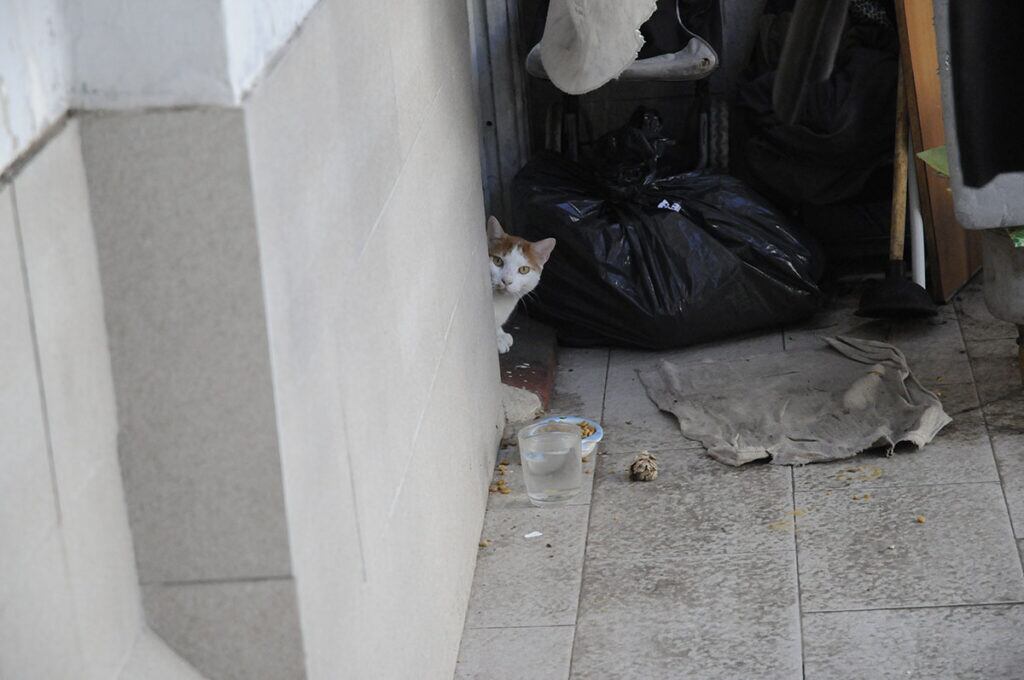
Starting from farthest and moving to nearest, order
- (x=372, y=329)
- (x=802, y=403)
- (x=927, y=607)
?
(x=802, y=403), (x=927, y=607), (x=372, y=329)

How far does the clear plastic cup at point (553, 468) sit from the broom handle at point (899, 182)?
1.32 meters

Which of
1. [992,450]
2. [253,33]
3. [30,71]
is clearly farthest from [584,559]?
[30,71]

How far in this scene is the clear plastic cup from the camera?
124 inches

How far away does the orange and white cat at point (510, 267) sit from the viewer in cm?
372

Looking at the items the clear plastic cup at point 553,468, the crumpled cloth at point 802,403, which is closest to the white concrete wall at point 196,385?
the clear plastic cup at point 553,468

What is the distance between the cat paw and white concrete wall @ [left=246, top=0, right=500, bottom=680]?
81 centimetres

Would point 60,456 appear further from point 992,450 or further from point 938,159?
point 938,159

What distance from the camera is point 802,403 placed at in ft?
11.4

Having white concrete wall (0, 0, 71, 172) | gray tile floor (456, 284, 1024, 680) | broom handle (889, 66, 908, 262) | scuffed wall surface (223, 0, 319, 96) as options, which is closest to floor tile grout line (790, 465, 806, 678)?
gray tile floor (456, 284, 1024, 680)

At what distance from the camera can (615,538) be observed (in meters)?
2.95

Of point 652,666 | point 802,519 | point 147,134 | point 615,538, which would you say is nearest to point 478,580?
point 615,538

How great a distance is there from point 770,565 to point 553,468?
2.06 ft

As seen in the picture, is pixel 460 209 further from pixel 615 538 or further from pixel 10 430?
pixel 10 430

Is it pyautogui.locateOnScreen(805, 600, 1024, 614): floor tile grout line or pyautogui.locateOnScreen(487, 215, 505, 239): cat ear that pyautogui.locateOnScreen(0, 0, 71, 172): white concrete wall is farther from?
pyautogui.locateOnScreen(487, 215, 505, 239): cat ear
